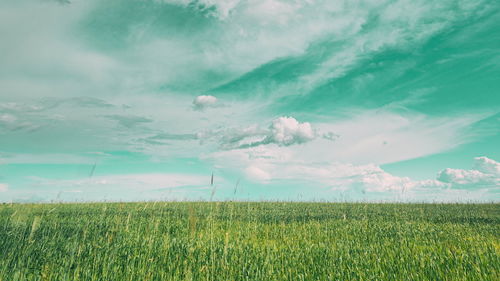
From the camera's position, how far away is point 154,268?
302 inches

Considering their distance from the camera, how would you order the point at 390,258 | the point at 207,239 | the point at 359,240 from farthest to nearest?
the point at 359,240, the point at 207,239, the point at 390,258

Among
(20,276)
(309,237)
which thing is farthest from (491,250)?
(20,276)

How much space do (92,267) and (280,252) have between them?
184 inches

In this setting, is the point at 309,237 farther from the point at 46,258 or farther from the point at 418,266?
the point at 46,258

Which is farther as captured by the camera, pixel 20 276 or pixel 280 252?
pixel 280 252

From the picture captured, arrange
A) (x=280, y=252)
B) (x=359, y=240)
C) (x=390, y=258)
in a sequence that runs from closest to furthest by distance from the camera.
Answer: (x=390, y=258) < (x=280, y=252) < (x=359, y=240)

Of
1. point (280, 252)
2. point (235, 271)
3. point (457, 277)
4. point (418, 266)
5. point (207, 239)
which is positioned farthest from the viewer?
point (207, 239)

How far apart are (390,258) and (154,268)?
5.71 metres

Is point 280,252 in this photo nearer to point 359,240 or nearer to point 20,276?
point 359,240

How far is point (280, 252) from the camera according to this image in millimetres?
8797

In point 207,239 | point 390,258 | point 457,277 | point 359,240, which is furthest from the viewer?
point 359,240

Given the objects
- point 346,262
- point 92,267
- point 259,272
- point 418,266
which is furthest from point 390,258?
point 92,267

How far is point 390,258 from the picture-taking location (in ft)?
26.8

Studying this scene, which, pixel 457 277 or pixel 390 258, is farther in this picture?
pixel 390 258
